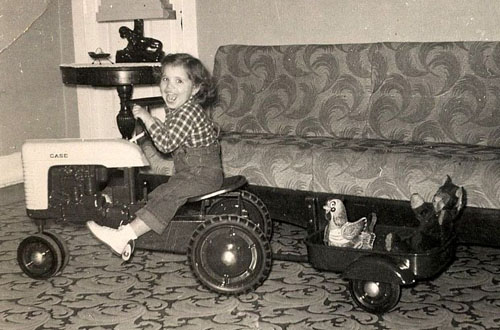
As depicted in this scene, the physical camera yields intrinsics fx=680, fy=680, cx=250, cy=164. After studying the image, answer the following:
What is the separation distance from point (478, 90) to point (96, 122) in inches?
123

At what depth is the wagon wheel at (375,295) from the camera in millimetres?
2551

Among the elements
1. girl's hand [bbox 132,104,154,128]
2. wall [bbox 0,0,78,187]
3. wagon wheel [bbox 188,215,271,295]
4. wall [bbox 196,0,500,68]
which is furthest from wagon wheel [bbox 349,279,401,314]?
wall [bbox 0,0,78,187]

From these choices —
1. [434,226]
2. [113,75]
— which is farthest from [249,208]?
[113,75]

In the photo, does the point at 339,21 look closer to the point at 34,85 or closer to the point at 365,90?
the point at 365,90

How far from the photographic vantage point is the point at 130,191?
2.99 meters

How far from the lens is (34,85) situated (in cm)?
521

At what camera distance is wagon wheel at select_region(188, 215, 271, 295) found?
9.00 ft

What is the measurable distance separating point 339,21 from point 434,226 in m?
2.17

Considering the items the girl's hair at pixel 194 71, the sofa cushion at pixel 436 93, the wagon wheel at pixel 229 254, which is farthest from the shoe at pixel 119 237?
the sofa cushion at pixel 436 93

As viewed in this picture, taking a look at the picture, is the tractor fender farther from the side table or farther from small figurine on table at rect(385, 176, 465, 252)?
the side table

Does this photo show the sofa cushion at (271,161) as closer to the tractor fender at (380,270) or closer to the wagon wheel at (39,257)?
the tractor fender at (380,270)

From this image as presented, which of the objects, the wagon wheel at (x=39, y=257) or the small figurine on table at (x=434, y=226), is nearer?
the small figurine on table at (x=434, y=226)

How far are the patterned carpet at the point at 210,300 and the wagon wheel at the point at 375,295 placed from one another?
0.12 feet

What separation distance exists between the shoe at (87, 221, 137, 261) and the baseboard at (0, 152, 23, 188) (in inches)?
93.6
